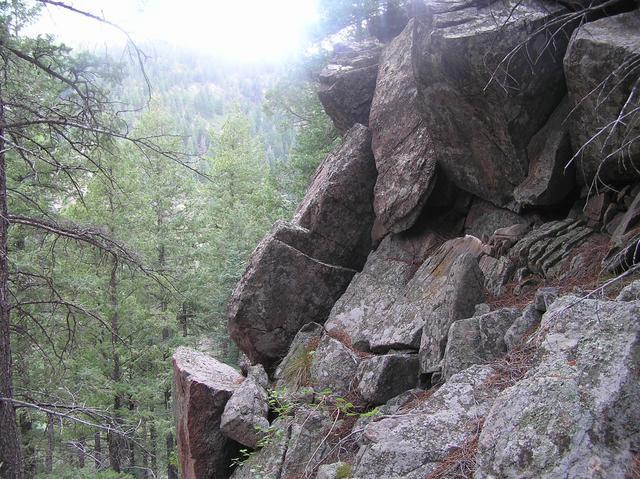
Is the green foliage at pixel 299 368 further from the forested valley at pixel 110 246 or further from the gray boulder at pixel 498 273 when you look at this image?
the gray boulder at pixel 498 273

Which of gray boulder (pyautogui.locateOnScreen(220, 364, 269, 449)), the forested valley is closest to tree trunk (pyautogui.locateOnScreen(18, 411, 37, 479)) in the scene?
the forested valley

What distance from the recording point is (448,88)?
23.3 ft

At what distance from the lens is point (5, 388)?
5867 mm

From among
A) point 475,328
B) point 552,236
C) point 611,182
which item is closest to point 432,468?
point 475,328

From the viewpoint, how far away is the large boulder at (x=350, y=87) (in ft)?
33.5

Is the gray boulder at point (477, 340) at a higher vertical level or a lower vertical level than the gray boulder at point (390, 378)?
higher

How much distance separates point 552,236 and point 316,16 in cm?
1035

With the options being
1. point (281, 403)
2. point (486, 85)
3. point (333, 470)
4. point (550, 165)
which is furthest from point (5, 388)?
point (550, 165)

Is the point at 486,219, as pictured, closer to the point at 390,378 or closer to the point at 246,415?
the point at 390,378

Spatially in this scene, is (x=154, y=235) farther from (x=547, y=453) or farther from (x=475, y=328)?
(x=547, y=453)

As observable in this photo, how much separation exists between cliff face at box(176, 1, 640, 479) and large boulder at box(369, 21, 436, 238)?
0.04 m

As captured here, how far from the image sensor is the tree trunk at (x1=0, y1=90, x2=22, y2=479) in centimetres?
568

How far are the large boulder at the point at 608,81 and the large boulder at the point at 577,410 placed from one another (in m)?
2.21

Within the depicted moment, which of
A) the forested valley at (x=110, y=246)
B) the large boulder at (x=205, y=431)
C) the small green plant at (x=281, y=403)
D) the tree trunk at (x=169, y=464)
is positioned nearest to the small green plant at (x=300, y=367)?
the small green plant at (x=281, y=403)
